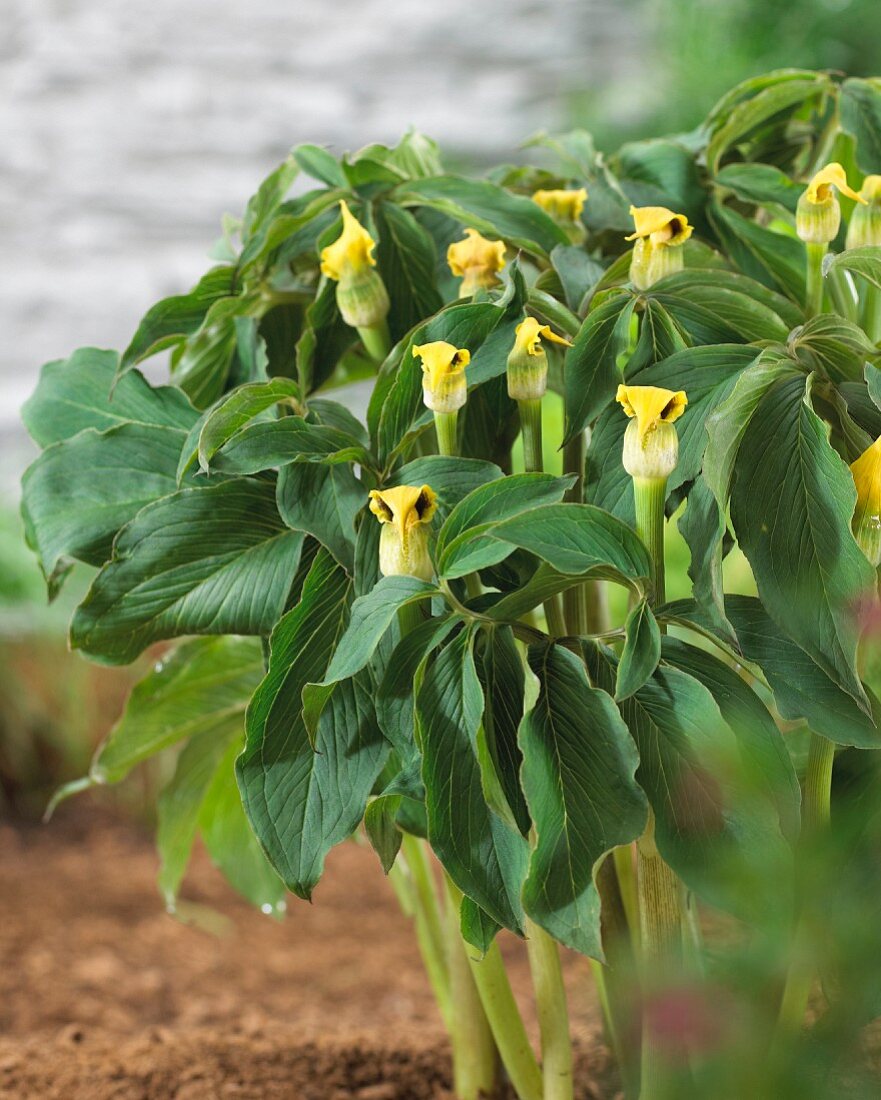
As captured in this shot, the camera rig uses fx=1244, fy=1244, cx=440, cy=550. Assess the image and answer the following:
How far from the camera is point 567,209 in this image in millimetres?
496

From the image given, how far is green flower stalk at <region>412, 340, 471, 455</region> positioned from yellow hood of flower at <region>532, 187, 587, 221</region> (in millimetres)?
148

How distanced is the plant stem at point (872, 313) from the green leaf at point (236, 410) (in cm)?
20

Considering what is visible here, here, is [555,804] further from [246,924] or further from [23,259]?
[23,259]

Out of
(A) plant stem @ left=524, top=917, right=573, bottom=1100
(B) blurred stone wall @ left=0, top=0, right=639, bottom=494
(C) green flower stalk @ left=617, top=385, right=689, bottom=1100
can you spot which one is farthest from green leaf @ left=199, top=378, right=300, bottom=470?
(B) blurred stone wall @ left=0, top=0, right=639, bottom=494

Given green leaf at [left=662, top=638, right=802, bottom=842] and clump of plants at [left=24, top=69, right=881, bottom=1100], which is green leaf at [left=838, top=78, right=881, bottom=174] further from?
green leaf at [left=662, top=638, right=802, bottom=842]

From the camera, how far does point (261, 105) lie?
9.60 ft

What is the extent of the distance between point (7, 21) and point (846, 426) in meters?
2.97

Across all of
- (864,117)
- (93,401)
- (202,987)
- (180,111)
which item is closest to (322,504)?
(93,401)

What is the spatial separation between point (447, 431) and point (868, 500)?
0.12 metres

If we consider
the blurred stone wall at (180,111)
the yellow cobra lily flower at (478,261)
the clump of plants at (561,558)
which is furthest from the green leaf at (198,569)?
the blurred stone wall at (180,111)

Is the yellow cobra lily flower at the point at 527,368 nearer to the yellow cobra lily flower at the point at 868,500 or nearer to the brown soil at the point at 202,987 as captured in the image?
the yellow cobra lily flower at the point at 868,500

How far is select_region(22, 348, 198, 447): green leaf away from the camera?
1.52 feet

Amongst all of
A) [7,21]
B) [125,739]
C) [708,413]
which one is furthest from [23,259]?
[708,413]

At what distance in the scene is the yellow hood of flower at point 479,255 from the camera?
426 millimetres
